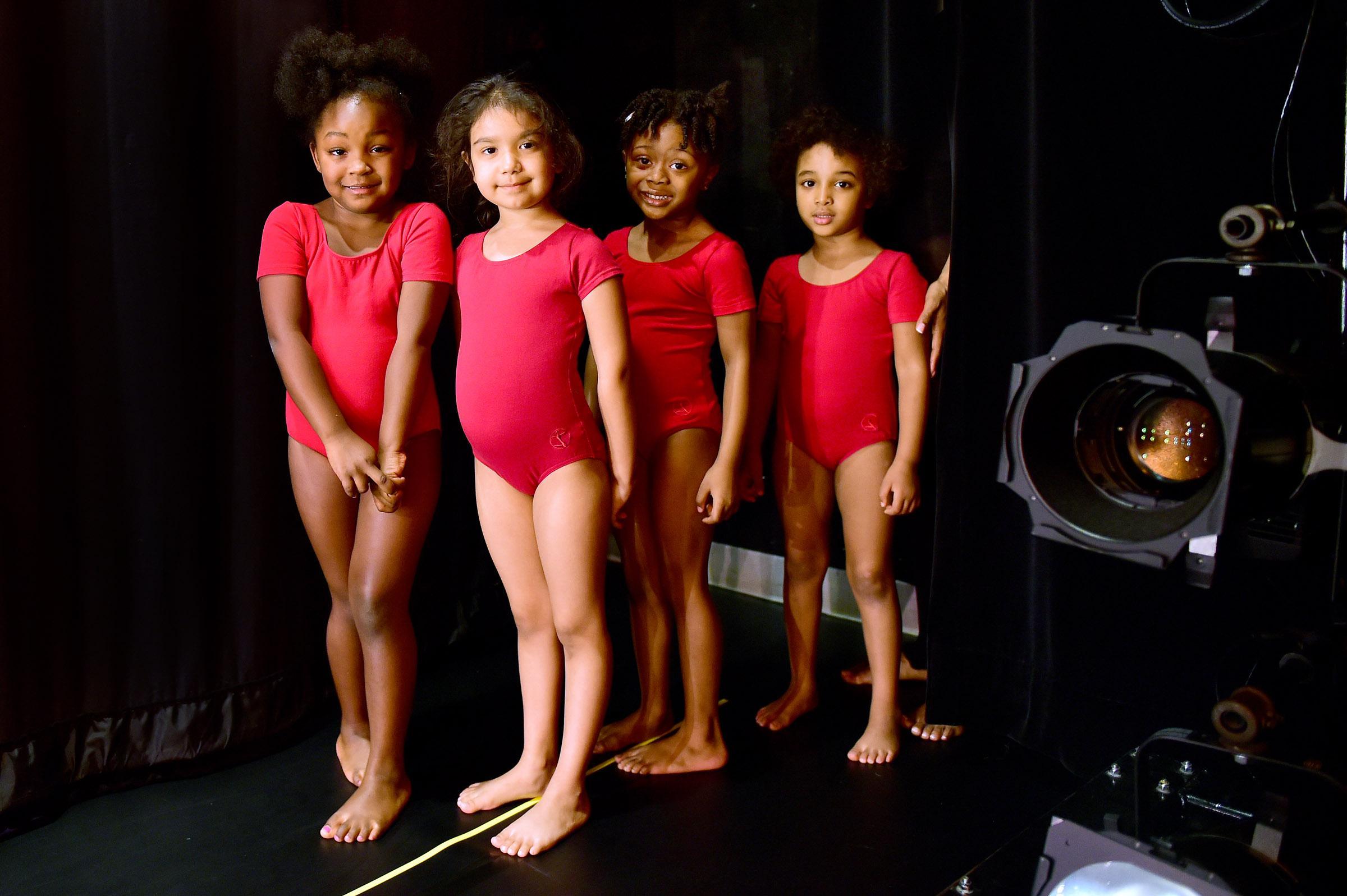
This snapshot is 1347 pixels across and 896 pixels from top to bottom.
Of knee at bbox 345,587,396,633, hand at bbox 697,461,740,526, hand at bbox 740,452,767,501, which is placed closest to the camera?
knee at bbox 345,587,396,633

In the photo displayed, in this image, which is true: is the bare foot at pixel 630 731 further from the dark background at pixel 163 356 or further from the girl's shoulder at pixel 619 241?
the girl's shoulder at pixel 619 241

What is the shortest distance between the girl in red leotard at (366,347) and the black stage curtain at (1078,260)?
1.16 m

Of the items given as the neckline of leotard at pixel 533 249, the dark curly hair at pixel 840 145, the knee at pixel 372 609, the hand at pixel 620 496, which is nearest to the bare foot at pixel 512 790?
the knee at pixel 372 609

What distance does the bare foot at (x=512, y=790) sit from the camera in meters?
2.09

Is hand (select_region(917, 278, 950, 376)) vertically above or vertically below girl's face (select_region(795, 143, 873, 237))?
below

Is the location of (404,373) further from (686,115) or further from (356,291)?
(686,115)

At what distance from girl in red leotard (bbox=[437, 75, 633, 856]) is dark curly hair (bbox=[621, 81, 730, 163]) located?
0.88ft

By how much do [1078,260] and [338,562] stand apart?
5.49ft

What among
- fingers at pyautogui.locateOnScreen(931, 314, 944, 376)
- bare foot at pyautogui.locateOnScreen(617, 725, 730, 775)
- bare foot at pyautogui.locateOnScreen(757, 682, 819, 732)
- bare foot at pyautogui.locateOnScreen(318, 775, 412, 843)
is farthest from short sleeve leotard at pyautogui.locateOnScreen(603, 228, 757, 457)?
bare foot at pyautogui.locateOnScreen(318, 775, 412, 843)

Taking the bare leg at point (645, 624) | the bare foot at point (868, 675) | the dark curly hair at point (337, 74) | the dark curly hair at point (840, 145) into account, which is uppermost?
the dark curly hair at point (337, 74)

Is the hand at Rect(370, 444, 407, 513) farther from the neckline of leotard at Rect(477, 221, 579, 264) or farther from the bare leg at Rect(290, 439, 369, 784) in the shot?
the neckline of leotard at Rect(477, 221, 579, 264)

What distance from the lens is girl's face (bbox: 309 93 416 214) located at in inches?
81.3

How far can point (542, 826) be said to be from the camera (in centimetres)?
197

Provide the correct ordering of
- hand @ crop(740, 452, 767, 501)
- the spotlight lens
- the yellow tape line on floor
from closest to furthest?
the spotlight lens
the yellow tape line on floor
hand @ crop(740, 452, 767, 501)
